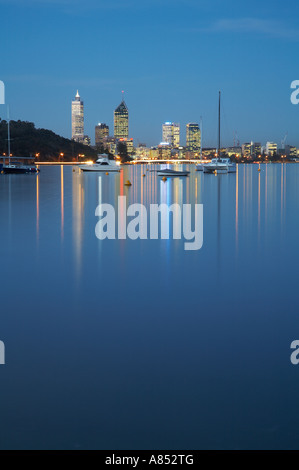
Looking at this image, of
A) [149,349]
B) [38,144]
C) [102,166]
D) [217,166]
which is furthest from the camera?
[38,144]

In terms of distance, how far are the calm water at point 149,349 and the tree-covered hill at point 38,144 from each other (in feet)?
437

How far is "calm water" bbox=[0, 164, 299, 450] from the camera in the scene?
368 centimetres

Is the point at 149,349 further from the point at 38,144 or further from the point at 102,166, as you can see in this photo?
the point at 38,144

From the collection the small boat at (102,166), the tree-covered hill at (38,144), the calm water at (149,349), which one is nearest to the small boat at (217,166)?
the small boat at (102,166)

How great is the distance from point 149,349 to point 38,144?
16790cm

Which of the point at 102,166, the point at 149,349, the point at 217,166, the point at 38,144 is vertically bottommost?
the point at 149,349

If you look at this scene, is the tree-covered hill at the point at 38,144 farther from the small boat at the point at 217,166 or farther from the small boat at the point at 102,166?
the small boat at the point at 217,166

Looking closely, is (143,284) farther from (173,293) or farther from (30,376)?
(30,376)

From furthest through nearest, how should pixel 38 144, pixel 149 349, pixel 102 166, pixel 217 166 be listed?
pixel 38 144 < pixel 102 166 < pixel 217 166 < pixel 149 349

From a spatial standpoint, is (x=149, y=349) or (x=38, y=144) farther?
(x=38, y=144)

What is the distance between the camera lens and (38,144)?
167 meters

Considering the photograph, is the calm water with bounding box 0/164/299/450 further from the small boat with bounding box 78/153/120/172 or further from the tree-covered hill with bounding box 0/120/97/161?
the tree-covered hill with bounding box 0/120/97/161

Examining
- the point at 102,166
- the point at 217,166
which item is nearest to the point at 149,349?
the point at 217,166

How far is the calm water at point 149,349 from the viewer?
12.1ft
